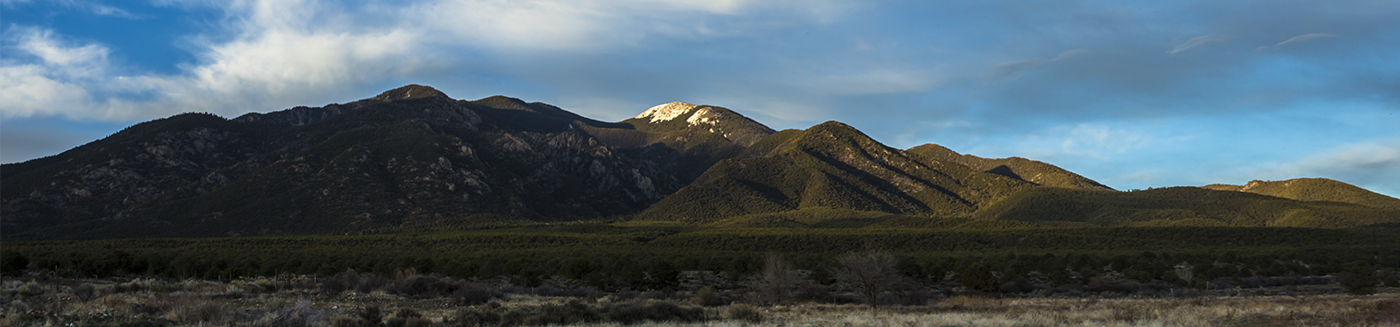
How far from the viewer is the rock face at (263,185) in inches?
5487

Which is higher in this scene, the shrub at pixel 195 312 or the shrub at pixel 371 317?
the shrub at pixel 195 312

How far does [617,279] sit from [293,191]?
115580mm

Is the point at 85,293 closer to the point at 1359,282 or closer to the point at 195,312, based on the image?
the point at 195,312

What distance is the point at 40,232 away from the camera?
131625 millimetres

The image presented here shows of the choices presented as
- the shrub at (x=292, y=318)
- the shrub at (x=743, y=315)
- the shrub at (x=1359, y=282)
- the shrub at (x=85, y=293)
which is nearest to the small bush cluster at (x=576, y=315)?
the shrub at (x=743, y=315)

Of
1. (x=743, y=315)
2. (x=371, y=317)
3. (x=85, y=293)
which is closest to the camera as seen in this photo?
(x=371, y=317)

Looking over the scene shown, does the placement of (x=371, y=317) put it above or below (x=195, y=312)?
below

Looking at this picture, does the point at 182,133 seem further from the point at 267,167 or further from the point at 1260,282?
the point at 1260,282

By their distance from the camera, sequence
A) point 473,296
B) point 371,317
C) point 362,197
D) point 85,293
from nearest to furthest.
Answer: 1. point 371,317
2. point 85,293
3. point 473,296
4. point 362,197

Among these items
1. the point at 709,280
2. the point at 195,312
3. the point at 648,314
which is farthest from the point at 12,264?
the point at 648,314

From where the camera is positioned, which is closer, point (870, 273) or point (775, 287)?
point (870, 273)

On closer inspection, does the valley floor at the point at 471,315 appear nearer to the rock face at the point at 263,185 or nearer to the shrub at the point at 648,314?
the shrub at the point at 648,314

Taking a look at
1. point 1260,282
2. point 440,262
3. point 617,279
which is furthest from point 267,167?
point 1260,282

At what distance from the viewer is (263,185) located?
153500mm
